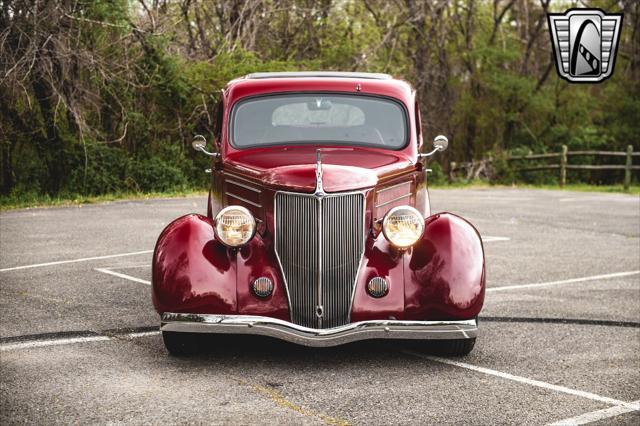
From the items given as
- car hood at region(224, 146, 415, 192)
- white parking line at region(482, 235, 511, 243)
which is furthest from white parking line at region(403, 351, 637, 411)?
white parking line at region(482, 235, 511, 243)

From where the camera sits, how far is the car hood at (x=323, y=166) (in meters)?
5.68

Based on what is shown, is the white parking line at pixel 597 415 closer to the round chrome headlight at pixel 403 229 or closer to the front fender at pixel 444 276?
the front fender at pixel 444 276

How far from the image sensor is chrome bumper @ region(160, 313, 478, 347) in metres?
5.45

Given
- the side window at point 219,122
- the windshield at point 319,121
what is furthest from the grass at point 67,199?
the windshield at point 319,121

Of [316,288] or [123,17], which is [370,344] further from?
[123,17]

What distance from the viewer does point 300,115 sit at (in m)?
7.09

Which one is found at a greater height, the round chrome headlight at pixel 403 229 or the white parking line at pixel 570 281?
the round chrome headlight at pixel 403 229

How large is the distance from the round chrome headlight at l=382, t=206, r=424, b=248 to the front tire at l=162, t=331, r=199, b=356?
59.8 inches

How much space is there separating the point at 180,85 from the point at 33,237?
9.42 m

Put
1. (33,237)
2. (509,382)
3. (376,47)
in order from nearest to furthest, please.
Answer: (509,382)
(33,237)
(376,47)

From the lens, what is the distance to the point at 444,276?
18.8ft

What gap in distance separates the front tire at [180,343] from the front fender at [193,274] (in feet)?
0.67

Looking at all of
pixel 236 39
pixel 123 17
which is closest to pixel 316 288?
pixel 123 17

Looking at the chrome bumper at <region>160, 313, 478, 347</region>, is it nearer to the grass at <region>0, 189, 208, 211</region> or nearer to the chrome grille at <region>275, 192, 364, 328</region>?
the chrome grille at <region>275, 192, 364, 328</region>
